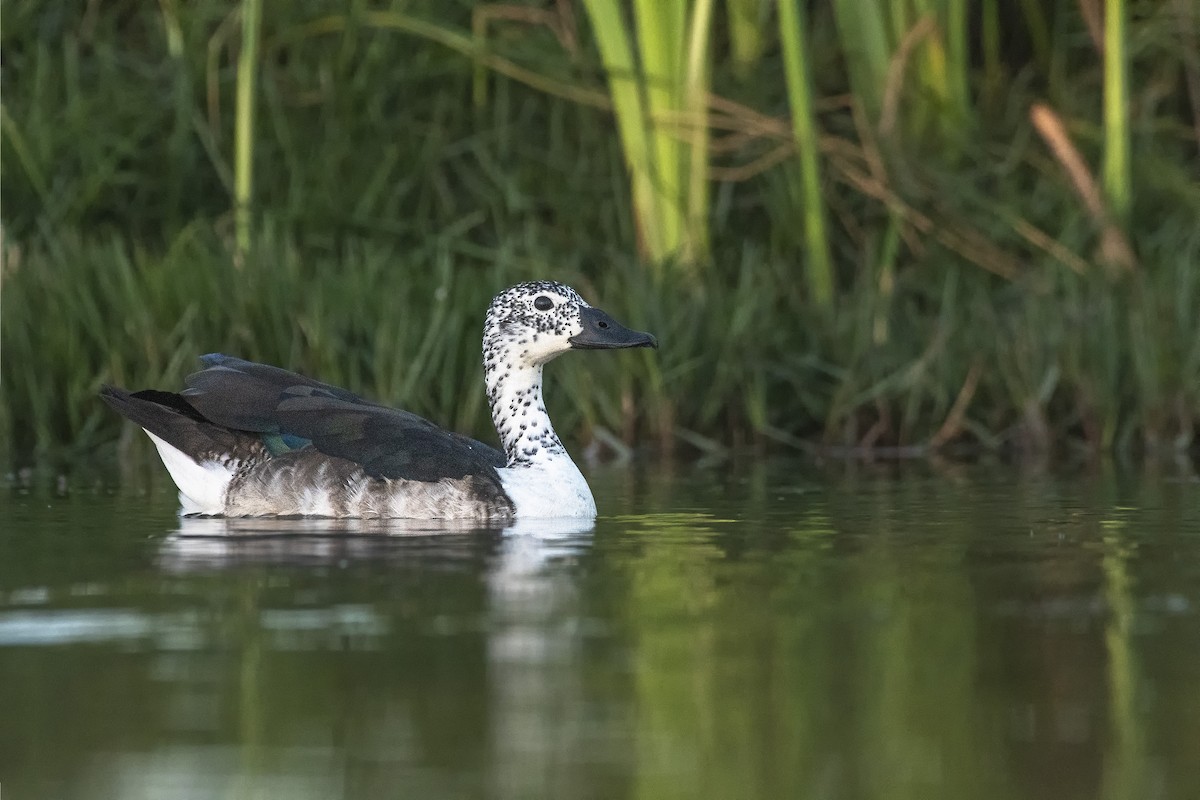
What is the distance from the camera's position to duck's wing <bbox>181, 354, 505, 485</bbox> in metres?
7.74

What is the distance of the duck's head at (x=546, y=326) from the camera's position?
329 inches

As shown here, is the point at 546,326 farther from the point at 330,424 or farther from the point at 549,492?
the point at 330,424

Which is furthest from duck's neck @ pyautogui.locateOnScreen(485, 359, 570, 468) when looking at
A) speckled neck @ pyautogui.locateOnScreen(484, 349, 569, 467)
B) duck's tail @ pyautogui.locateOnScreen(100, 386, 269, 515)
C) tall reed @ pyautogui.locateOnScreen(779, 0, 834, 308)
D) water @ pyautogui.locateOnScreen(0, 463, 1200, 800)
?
tall reed @ pyautogui.locateOnScreen(779, 0, 834, 308)

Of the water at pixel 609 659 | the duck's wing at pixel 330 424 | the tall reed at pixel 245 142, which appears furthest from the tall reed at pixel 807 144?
the water at pixel 609 659

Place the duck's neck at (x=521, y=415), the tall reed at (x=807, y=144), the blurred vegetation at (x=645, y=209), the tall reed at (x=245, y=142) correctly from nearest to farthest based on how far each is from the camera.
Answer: the duck's neck at (x=521, y=415), the blurred vegetation at (x=645, y=209), the tall reed at (x=807, y=144), the tall reed at (x=245, y=142)

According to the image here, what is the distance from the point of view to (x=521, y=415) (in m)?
8.34

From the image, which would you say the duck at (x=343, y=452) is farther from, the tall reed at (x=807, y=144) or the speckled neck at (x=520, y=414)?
the tall reed at (x=807, y=144)

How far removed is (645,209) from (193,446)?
3.92m

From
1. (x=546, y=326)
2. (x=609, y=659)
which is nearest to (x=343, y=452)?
(x=546, y=326)

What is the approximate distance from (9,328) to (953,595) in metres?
6.22

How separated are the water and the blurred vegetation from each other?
10.00 feet

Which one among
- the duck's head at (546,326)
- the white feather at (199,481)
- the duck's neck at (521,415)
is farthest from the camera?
the duck's head at (546,326)

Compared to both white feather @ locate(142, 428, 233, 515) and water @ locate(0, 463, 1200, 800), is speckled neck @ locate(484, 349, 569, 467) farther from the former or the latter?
white feather @ locate(142, 428, 233, 515)

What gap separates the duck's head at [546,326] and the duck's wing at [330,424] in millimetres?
536
